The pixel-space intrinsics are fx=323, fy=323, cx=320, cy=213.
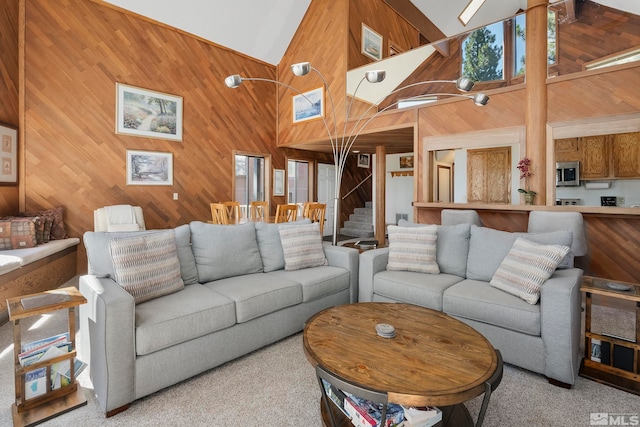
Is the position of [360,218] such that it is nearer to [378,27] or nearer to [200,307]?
[378,27]

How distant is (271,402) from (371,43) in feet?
22.3

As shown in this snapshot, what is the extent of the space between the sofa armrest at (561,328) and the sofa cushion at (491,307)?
69 millimetres

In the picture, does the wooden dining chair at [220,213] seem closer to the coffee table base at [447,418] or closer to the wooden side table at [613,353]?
the coffee table base at [447,418]

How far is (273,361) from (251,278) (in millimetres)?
701

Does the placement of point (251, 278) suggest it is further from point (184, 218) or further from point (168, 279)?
point (184, 218)

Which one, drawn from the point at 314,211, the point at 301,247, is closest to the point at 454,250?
the point at 301,247

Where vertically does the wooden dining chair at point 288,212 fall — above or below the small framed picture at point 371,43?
below

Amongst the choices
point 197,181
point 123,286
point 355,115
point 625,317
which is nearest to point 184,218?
point 197,181

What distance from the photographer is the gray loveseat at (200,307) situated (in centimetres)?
174

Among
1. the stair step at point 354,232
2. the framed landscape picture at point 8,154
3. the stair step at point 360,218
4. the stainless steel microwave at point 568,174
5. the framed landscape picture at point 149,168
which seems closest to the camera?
the framed landscape picture at point 8,154

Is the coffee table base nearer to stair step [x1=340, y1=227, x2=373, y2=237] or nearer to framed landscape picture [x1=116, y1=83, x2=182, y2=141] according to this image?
framed landscape picture [x1=116, y1=83, x2=182, y2=141]

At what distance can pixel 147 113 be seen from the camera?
541 centimetres

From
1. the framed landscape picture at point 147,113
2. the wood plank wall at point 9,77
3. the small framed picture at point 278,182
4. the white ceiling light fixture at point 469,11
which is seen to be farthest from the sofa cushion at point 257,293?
the white ceiling light fixture at point 469,11

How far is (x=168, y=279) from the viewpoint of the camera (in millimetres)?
2283
